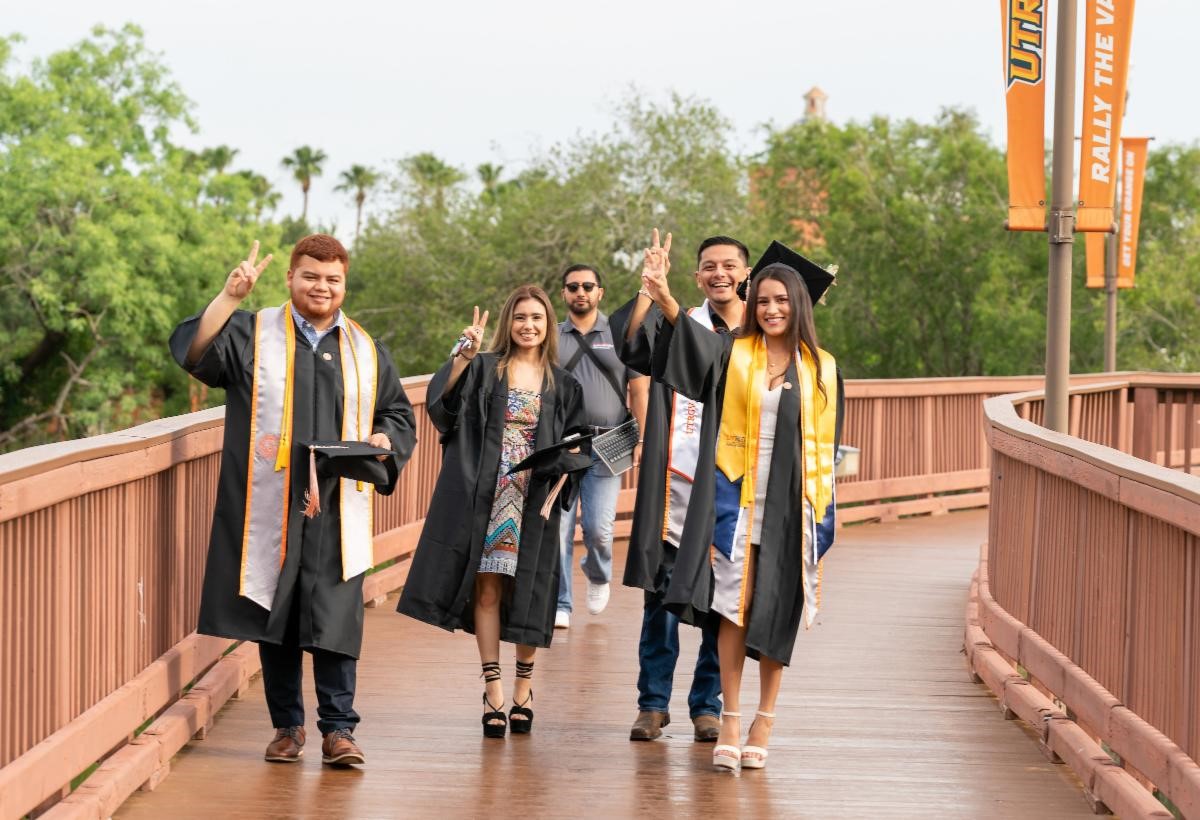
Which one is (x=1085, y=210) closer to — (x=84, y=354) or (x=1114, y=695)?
(x=1114, y=695)

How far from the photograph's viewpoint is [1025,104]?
34.9ft

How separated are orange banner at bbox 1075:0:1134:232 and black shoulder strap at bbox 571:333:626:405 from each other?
3705 millimetres

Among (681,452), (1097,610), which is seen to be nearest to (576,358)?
(681,452)

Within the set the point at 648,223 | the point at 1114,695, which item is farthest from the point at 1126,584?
the point at 648,223

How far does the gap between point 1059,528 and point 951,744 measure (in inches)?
36.3

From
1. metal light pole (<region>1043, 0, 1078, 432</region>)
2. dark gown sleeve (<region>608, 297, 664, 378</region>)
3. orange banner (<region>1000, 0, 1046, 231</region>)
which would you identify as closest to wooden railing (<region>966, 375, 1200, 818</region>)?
metal light pole (<region>1043, 0, 1078, 432</region>)

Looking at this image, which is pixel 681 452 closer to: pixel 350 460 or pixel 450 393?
pixel 450 393

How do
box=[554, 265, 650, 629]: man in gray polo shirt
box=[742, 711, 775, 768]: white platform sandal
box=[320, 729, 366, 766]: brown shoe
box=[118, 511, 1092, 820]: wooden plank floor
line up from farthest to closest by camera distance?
box=[554, 265, 650, 629]: man in gray polo shirt
box=[742, 711, 775, 768]: white platform sandal
box=[320, 729, 366, 766]: brown shoe
box=[118, 511, 1092, 820]: wooden plank floor

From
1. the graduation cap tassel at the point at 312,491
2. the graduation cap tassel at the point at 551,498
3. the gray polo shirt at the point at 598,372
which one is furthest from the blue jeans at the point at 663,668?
the gray polo shirt at the point at 598,372

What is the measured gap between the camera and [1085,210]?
35.2 feet

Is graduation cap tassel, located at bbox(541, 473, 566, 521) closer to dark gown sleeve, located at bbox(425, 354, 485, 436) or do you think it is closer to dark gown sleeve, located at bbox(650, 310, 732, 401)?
dark gown sleeve, located at bbox(425, 354, 485, 436)

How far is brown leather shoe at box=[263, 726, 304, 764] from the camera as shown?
20.1 ft

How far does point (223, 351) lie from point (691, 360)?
1.58 metres

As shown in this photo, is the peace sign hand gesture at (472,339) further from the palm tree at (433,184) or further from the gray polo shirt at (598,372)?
the palm tree at (433,184)
